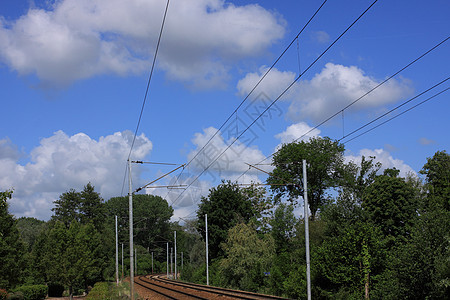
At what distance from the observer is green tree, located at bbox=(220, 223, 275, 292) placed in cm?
4934

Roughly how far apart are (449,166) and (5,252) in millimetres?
47468

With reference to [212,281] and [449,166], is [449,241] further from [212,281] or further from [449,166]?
[212,281]

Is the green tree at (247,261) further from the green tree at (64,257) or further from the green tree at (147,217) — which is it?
the green tree at (147,217)

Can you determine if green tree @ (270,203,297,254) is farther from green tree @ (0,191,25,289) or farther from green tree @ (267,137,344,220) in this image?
green tree @ (0,191,25,289)

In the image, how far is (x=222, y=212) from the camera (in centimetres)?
6662

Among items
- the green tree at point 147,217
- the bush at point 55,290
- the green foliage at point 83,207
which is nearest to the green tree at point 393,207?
the bush at point 55,290

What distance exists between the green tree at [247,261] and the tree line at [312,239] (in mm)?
114

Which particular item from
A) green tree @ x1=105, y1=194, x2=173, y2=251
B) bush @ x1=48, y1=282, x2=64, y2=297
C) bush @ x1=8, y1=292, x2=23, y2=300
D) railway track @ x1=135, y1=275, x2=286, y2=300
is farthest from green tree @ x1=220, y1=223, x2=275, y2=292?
green tree @ x1=105, y1=194, x2=173, y2=251

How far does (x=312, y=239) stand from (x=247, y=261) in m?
10.4

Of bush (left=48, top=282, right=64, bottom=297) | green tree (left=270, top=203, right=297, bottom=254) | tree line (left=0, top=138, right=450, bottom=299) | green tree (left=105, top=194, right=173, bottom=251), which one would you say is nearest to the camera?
tree line (left=0, top=138, right=450, bottom=299)

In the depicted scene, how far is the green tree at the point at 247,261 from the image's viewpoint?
49344mm

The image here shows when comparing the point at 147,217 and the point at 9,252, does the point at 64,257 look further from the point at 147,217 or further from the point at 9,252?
the point at 147,217

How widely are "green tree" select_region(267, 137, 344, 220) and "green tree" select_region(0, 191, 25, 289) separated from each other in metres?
36.8

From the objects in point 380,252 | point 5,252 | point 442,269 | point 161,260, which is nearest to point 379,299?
point 380,252
